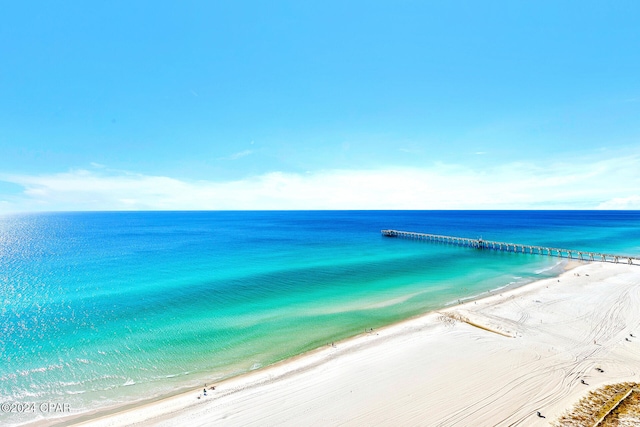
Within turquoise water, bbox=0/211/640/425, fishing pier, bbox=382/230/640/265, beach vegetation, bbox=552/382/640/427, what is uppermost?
fishing pier, bbox=382/230/640/265

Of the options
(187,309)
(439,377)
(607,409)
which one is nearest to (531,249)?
(607,409)

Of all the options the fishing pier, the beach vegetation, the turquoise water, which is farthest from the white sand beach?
the fishing pier

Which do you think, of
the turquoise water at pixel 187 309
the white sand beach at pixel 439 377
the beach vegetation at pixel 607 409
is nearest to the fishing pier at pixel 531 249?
the turquoise water at pixel 187 309

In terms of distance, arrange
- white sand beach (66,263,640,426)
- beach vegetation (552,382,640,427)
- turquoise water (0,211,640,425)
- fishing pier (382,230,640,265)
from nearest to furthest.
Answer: beach vegetation (552,382,640,427)
white sand beach (66,263,640,426)
turquoise water (0,211,640,425)
fishing pier (382,230,640,265)

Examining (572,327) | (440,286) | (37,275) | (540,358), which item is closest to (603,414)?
(540,358)

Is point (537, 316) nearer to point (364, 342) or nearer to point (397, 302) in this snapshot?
point (397, 302)

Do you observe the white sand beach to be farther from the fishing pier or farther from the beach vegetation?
the fishing pier

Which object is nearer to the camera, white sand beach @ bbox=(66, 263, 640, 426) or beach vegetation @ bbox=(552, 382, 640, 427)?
beach vegetation @ bbox=(552, 382, 640, 427)

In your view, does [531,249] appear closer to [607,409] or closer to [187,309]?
[607,409]
